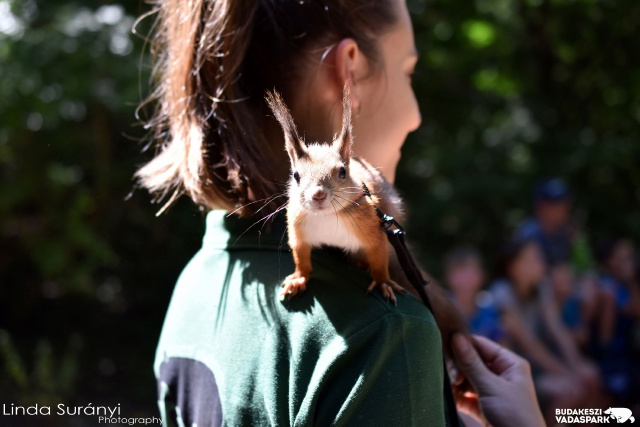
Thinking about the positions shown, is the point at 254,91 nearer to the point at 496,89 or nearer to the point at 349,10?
the point at 349,10

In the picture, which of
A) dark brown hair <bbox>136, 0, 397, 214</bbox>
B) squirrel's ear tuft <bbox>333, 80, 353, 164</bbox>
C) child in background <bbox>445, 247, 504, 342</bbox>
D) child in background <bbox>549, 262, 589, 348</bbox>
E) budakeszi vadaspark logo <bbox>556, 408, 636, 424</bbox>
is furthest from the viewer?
child in background <bbox>549, 262, 589, 348</bbox>

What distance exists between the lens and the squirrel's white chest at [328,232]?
3.01ft

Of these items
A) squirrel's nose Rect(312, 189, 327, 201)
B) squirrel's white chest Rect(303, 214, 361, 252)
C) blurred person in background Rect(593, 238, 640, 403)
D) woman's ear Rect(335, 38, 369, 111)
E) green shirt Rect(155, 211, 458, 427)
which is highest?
woman's ear Rect(335, 38, 369, 111)

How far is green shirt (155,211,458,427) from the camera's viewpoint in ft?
2.89

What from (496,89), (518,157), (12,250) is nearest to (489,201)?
(518,157)

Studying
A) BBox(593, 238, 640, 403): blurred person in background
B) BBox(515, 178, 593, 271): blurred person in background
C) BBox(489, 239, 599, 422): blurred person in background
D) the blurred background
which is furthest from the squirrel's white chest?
BBox(515, 178, 593, 271): blurred person in background

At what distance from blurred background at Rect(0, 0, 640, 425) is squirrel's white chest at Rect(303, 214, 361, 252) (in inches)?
66.1

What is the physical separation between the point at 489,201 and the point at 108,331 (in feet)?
11.8

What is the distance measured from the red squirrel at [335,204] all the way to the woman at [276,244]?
→ 1.4 inches

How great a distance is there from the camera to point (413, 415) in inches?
34.9

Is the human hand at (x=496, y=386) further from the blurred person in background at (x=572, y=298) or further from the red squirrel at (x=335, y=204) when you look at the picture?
the blurred person in background at (x=572, y=298)

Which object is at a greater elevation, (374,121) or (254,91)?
(254,91)

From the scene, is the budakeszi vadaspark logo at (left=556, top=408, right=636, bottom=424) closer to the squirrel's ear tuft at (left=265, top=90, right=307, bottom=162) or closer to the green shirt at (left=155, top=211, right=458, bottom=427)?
the green shirt at (left=155, top=211, right=458, bottom=427)

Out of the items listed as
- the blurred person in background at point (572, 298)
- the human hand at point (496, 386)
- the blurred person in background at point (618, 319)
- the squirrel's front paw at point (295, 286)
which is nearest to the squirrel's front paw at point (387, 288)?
the squirrel's front paw at point (295, 286)
